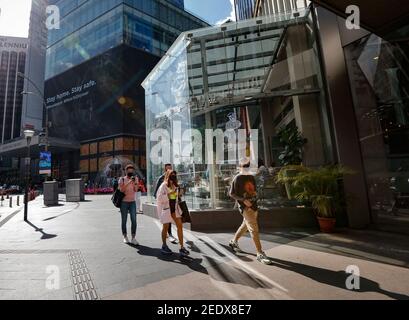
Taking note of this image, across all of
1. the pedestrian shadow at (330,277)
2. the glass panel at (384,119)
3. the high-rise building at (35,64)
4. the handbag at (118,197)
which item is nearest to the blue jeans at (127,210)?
the handbag at (118,197)

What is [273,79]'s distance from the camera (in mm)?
12977

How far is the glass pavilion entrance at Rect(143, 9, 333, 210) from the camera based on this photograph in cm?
902

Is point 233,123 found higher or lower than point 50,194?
higher

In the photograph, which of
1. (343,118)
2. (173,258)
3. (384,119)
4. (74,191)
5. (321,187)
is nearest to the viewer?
(173,258)

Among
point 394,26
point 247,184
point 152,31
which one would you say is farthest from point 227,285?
point 152,31

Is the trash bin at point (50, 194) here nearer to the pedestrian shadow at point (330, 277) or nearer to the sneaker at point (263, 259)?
the sneaker at point (263, 259)

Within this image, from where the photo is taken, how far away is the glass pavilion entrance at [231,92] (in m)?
9.02

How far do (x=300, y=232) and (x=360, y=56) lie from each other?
572 cm

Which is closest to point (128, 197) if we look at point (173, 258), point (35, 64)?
point (173, 258)

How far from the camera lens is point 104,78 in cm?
4228

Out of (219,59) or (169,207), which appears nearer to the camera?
(169,207)

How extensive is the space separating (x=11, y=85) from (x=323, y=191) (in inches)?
4187

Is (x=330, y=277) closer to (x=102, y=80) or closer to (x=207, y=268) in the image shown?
(x=207, y=268)

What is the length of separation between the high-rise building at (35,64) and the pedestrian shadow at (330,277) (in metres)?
73.9
